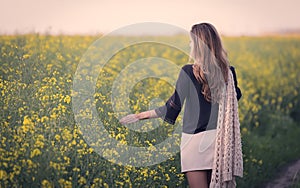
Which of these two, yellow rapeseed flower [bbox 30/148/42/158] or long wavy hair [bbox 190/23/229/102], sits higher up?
long wavy hair [bbox 190/23/229/102]

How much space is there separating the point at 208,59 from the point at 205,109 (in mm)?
437

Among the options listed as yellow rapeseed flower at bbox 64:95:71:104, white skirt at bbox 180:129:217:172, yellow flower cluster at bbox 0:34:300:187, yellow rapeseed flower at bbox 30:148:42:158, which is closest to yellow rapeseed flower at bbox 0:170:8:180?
yellow flower cluster at bbox 0:34:300:187

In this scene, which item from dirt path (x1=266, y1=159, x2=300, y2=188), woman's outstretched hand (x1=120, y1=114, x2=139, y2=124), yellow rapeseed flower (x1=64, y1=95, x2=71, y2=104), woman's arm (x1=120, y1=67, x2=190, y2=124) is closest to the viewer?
woman's arm (x1=120, y1=67, x2=190, y2=124)

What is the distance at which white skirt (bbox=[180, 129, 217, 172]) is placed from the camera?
203 inches

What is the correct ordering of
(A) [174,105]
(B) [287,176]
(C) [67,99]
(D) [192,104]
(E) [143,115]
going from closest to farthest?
(D) [192,104]
(A) [174,105]
(E) [143,115]
(C) [67,99]
(B) [287,176]

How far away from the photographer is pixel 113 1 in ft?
30.1

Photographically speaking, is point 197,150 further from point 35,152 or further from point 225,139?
point 35,152

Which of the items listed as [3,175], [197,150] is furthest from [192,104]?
[3,175]

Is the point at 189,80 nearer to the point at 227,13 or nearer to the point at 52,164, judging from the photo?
the point at 52,164

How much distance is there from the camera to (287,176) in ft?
24.6

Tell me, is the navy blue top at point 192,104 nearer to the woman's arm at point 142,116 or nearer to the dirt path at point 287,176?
the woman's arm at point 142,116

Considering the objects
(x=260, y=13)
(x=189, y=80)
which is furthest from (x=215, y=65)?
(x=260, y=13)

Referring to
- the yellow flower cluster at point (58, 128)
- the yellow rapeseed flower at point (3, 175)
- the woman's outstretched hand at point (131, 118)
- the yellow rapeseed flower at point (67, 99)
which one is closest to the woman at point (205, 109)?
A: the woman's outstretched hand at point (131, 118)

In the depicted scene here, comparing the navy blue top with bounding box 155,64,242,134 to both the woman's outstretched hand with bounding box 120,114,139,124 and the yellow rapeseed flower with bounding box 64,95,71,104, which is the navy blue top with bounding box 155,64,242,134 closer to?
the woman's outstretched hand with bounding box 120,114,139,124
